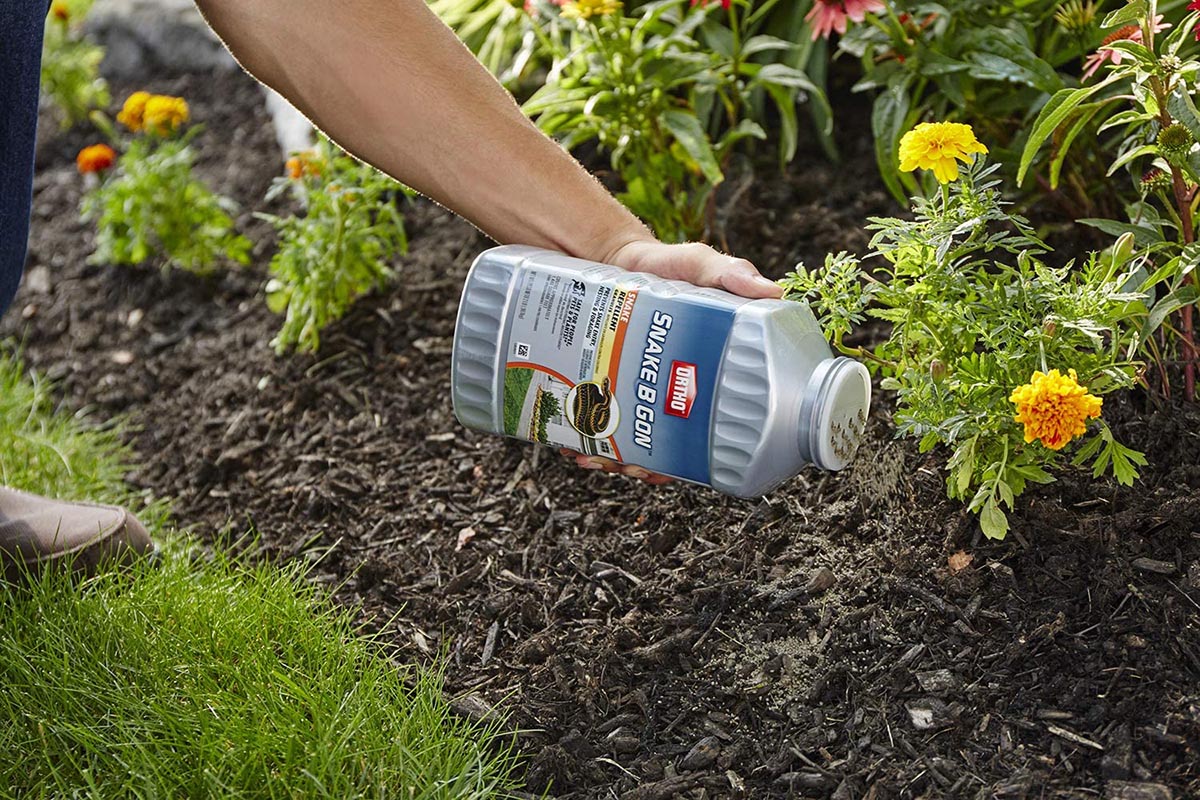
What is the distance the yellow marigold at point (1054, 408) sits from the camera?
55.6 inches

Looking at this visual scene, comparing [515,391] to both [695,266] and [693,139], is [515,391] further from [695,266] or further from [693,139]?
[693,139]

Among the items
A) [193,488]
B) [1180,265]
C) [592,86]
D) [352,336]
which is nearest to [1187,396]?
[1180,265]

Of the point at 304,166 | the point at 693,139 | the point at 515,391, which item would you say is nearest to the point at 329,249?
the point at 304,166

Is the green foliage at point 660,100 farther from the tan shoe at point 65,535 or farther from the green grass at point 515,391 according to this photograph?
the tan shoe at point 65,535

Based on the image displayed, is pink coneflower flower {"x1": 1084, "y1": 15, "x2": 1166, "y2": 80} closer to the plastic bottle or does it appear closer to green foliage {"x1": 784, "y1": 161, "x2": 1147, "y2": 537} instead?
green foliage {"x1": 784, "y1": 161, "x2": 1147, "y2": 537}

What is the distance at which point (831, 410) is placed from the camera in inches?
58.4

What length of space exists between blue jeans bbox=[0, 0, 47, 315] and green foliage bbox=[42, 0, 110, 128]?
1.98m

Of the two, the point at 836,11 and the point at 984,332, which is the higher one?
the point at 836,11

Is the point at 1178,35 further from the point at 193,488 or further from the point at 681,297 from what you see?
the point at 193,488

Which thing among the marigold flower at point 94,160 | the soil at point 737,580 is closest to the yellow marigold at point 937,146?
the soil at point 737,580

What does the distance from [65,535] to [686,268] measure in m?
1.22

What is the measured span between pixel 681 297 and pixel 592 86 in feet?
3.50

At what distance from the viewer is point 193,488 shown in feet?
8.13

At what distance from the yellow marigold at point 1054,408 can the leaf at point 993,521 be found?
215 millimetres
